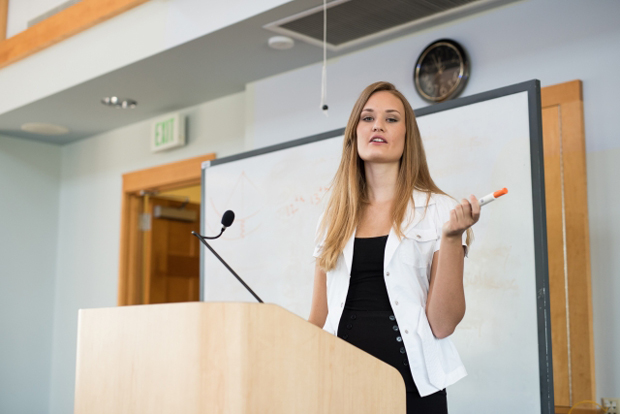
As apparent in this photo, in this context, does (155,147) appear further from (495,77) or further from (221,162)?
(495,77)

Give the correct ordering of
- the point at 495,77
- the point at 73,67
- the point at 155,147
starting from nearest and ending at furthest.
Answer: the point at 495,77, the point at 73,67, the point at 155,147

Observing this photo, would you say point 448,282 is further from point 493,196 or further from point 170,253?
point 170,253

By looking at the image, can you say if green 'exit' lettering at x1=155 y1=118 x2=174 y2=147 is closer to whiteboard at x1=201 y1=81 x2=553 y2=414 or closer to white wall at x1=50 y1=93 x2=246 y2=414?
white wall at x1=50 y1=93 x2=246 y2=414

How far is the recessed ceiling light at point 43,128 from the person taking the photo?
4.80 m

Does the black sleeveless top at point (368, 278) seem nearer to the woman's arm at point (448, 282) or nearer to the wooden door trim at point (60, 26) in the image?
the woman's arm at point (448, 282)

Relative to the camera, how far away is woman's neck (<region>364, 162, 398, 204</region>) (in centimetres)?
164

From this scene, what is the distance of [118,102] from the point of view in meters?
4.34

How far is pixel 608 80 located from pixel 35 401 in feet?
15.0

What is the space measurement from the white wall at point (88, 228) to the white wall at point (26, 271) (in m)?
0.09

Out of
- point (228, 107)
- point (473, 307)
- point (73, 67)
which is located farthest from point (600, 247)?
point (73, 67)

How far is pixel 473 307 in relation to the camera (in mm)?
2514

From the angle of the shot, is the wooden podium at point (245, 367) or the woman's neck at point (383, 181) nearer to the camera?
the wooden podium at point (245, 367)

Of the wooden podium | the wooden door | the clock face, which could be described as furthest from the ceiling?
the wooden podium

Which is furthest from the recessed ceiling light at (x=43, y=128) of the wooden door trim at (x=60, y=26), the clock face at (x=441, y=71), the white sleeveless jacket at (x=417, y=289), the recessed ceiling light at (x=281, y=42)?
the white sleeveless jacket at (x=417, y=289)
